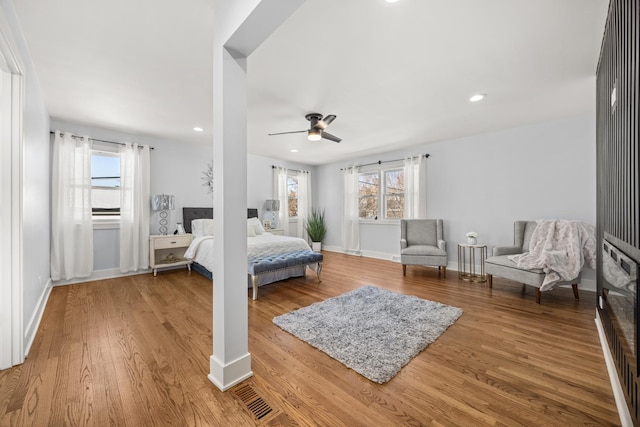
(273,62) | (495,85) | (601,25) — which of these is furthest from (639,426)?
(273,62)

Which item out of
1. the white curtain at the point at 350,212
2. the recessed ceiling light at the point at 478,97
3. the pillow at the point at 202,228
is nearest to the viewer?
the recessed ceiling light at the point at 478,97

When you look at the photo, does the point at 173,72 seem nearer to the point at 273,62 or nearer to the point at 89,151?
the point at 273,62

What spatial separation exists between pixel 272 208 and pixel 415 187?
3.28m

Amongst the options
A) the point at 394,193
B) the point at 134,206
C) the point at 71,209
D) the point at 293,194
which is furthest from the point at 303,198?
the point at 71,209

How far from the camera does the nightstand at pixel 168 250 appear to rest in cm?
429

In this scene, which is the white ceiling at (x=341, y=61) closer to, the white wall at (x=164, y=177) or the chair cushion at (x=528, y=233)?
the white wall at (x=164, y=177)

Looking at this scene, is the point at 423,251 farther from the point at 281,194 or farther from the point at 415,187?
the point at 281,194

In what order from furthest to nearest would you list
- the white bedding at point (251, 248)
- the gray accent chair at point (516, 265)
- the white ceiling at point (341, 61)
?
the white bedding at point (251, 248)
the gray accent chair at point (516, 265)
the white ceiling at point (341, 61)

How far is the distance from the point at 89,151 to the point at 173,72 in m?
2.67

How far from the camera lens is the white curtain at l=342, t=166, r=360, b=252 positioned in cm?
623

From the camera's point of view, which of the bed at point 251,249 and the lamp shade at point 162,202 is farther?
the lamp shade at point 162,202

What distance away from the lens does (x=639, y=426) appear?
1036 mm

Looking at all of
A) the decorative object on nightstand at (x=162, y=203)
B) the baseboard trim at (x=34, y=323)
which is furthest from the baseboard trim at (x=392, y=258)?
the baseboard trim at (x=34, y=323)

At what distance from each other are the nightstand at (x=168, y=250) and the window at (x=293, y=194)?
2.81 metres
